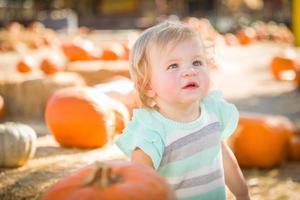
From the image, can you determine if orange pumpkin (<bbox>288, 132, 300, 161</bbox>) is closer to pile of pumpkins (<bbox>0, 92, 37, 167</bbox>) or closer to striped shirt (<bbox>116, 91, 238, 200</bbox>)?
pile of pumpkins (<bbox>0, 92, 37, 167</bbox>)

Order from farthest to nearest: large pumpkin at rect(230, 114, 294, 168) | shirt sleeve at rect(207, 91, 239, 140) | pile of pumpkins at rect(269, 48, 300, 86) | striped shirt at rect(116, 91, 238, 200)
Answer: pile of pumpkins at rect(269, 48, 300, 86)
large pumpkin at rect(230, 114, 294, 168)
shirt sleeve at rect(207, 91, 239, 140)
striped shirt at rect(116, 91, 238, 200)

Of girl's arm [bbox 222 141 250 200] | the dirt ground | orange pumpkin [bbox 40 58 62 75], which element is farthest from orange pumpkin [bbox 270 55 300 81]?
girl's arm [bbox 222 141 250 200]

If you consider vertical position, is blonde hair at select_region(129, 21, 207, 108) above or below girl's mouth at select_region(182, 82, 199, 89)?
above

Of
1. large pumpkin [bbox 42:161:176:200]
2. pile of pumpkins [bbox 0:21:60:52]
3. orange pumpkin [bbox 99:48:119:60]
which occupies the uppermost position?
large pumpkin [bbox 42:161:176:200]

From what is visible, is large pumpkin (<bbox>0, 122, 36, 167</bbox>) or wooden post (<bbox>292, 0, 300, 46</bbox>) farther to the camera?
wooden post (<bbox>292, 0, 300, 46</bbox>)

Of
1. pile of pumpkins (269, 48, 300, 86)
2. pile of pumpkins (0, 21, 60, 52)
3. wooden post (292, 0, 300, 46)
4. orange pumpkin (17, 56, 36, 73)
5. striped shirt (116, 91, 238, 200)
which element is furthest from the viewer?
pile of pumpkins (0, 21, 60, 52)

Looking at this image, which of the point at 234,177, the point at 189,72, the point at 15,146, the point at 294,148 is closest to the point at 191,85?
the point at 189,72

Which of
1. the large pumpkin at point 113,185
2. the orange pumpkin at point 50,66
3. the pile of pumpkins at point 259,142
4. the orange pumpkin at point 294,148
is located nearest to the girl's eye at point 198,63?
the large pumpkin at point 113,185

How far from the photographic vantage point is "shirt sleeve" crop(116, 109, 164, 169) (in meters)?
2.28

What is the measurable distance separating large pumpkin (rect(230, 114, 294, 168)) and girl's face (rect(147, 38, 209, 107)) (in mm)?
2841

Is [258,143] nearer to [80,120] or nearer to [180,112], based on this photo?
[80,120]

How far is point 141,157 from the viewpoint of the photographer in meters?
2.27

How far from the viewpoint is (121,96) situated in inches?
214

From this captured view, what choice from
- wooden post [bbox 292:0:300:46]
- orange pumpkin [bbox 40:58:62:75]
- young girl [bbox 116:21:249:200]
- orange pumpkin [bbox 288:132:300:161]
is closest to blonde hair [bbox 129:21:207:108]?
young girl [bbox 116:21:249:200]
